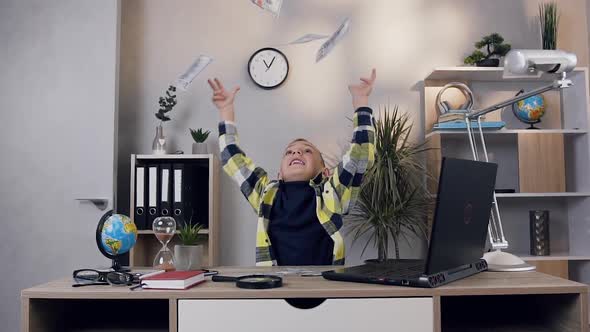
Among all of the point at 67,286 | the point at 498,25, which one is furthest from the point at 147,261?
the point at 498,25

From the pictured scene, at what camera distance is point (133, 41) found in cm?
390

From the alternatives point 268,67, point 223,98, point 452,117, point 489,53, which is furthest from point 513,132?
point 223,98

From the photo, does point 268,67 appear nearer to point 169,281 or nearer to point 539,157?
point 539,157

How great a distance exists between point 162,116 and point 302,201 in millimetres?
1568

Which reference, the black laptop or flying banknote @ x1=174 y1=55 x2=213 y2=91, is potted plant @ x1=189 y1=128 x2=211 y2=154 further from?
the black laptop

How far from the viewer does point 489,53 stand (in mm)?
3740

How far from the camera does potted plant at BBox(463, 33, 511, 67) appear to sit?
12.0 ft

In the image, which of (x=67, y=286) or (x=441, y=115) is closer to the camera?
(x=67, y=286)

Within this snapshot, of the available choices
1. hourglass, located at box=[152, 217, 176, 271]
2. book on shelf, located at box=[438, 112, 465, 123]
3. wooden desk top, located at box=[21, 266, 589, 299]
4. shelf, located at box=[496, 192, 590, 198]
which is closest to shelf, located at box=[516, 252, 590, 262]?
shelf, located at box=[496, 192, 590, 198]

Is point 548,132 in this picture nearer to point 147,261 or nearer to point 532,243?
point 532,243

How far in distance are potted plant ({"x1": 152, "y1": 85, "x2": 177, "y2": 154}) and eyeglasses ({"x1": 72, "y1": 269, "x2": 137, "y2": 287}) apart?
6.62 ft

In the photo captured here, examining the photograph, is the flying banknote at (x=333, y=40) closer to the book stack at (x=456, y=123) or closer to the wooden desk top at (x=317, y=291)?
the book stack at (x=456, y=123)

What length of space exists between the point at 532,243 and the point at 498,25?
1485mm

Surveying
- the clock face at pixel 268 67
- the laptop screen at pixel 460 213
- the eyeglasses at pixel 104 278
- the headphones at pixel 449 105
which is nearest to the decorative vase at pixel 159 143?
the clock face at pixel 268 67
